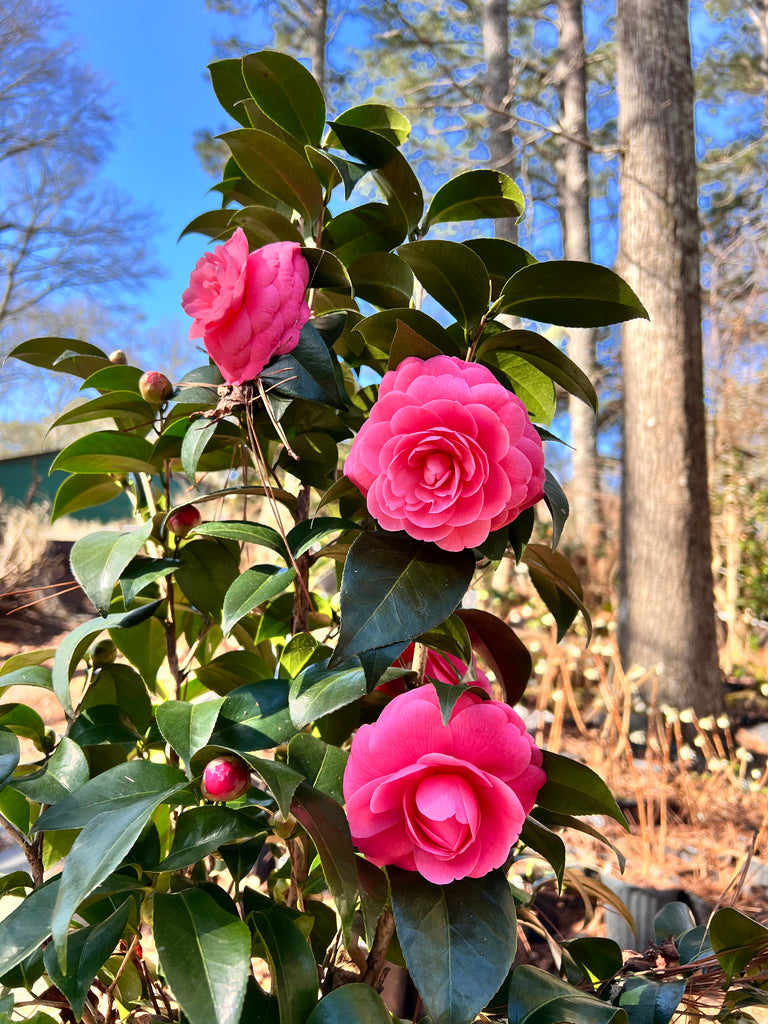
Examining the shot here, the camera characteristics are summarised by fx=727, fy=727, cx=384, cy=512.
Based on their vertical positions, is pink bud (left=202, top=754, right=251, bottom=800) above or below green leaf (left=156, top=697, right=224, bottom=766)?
below

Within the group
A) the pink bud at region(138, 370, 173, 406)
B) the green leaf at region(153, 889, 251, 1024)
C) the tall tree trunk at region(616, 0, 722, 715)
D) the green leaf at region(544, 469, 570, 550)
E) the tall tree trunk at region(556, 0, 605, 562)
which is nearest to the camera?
the green leaf at region(153, 889, 251, 1024)

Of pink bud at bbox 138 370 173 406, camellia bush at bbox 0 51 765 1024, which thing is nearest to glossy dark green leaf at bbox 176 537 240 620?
camellia bush at bbox 0 51 765 1024

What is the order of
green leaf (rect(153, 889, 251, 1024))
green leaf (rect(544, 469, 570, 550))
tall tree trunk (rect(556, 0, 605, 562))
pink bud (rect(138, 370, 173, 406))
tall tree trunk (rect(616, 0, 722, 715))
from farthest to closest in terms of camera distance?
tall tree trunk (rect(556, 0, 605, 562)) < tall tree trunk (rect(616, 0, 722, 715)) < pink bud (rect(138, 370, 173, 406)) < green leaf (rect(544, 469, 570, 550)) < green leaf (rect(153, 889, 251, 1024))

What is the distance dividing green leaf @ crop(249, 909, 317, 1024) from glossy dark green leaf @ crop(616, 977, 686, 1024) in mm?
195

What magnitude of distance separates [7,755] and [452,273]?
0.42 m

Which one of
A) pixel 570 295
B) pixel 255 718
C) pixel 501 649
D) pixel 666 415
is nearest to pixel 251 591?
pixel 255 718

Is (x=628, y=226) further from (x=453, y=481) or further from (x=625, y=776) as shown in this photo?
(x=453, y=481)

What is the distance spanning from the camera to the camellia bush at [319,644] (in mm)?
381

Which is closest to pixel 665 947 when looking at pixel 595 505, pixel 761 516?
pixel 761 516

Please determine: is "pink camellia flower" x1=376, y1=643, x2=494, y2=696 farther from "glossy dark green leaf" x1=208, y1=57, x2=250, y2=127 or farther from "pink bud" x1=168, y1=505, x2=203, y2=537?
"glossy dark green leaf" x1=208, y1=57, x2=250, y2=127

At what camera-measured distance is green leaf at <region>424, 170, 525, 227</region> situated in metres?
0.56

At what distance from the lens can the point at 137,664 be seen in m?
0.65

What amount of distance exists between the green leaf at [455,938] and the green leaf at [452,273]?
0.36 m

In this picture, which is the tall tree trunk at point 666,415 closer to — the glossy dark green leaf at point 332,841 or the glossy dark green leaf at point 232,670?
the glossy dark green leaf at point 232,670
